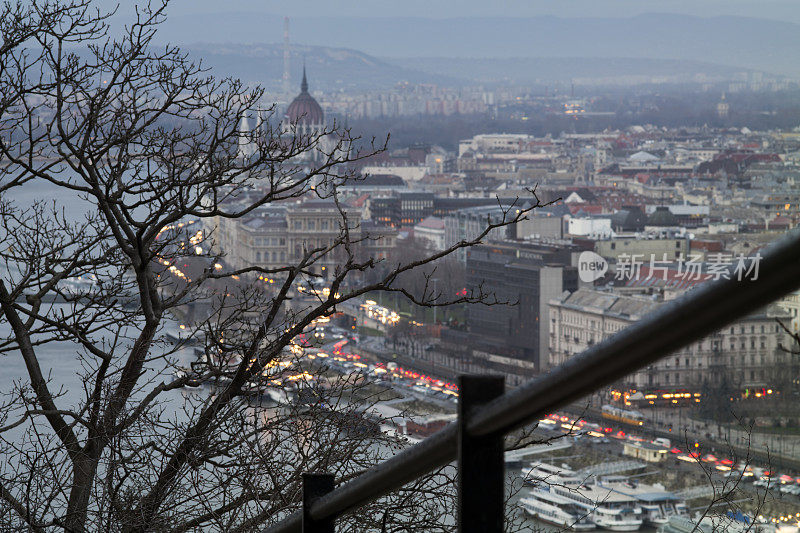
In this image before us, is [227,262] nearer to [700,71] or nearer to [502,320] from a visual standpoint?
[502,320]

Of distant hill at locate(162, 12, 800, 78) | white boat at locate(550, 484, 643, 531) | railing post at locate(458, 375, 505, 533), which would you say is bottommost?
white boat at locate(550, 484, 643, 531)

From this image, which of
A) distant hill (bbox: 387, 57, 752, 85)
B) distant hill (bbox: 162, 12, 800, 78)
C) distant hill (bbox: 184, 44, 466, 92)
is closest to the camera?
distant hill (bbox: 162, 12, 800, 78)

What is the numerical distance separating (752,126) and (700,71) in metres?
13.6

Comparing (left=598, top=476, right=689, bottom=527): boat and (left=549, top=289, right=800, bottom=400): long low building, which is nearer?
(left=549, top=289, right=800, bottom=400): long low building

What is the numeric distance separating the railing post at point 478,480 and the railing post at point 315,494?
13 centimetres

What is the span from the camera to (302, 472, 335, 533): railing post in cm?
48

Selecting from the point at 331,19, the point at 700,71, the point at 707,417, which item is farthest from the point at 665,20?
the point at 707,417

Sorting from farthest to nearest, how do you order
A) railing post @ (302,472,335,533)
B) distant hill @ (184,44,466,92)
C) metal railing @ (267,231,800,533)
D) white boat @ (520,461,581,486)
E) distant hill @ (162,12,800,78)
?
1. distant hill @ (184,44,466,92)
2. distant hill @ (162,12,800,78)
3. white boat @ (520,461,581,486)
4. railing post @ (302,472,335,533)
5. metal railing @ (267,231,800,533)

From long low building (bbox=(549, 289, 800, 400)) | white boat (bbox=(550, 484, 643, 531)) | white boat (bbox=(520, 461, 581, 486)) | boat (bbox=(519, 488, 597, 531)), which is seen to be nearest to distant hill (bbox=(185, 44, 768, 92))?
long low building (bbox=(549, 289, 800, 400))

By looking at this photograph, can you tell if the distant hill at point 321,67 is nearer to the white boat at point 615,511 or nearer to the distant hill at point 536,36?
the distant hill at point 536,36

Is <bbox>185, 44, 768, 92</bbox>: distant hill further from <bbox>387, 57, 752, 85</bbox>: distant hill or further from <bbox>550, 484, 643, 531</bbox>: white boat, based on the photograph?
<bbox>550, 484, 643, 531</bbox>: white boat

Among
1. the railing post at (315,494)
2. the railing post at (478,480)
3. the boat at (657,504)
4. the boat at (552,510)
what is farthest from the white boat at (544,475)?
the railing post at (478,480)

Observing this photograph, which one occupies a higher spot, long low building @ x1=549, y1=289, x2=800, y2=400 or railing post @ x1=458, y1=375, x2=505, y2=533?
railing post @ x1=458, y1=375, x2=505, y2=533

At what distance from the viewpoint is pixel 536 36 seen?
48.2 meters
